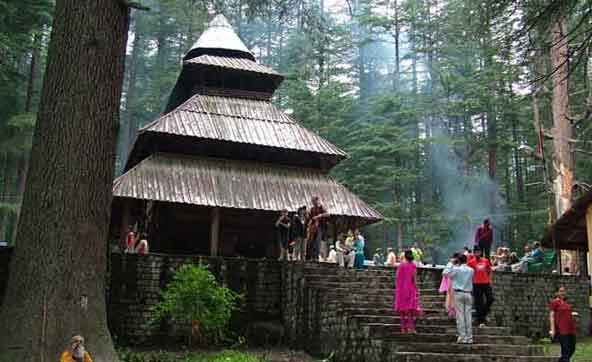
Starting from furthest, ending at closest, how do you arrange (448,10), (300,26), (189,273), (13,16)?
(448,10) < (13,16) < (189,273) < (300,26)

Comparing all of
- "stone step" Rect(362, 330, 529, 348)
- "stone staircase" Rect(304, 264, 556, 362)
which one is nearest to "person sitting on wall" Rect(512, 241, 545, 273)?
"stone staircase" Rect(304, 264, 556, 362)

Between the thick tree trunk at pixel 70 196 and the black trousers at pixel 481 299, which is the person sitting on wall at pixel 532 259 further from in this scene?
the thick tree trunk at pixel 70 196

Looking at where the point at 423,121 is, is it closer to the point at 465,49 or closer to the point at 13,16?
the point at 465,49

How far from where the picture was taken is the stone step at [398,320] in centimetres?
1035

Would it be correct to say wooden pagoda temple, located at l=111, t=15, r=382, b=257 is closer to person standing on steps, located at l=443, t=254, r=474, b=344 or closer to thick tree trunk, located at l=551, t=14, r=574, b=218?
thick tree trunk, located at l=551, t=14, r=574, b=218

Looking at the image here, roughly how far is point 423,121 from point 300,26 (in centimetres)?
2786

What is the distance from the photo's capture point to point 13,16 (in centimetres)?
2039

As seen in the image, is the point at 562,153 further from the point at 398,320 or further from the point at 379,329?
the point at 379,329

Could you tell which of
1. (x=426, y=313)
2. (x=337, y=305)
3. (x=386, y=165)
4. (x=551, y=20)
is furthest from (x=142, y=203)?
(x=386, y=165)

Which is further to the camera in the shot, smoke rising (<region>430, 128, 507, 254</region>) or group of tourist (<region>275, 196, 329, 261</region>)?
smoke rising (<region>430, 128, 507, 254</region>)

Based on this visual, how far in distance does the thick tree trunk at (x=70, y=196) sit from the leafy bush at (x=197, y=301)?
14.1 feet

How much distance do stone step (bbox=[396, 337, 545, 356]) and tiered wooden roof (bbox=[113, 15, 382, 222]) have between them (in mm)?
7981

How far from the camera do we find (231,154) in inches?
726

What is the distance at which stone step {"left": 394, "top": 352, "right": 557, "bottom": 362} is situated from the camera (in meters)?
8.47
